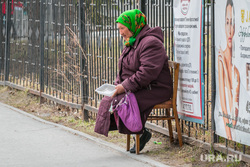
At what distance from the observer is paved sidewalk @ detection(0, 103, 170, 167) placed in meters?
6.09

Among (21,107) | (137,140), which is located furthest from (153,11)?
(21,107)

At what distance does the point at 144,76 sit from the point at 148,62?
16 centimetres

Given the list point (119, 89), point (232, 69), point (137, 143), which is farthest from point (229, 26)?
point (137, 143)

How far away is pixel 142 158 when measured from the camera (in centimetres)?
613

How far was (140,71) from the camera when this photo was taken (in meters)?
5.98

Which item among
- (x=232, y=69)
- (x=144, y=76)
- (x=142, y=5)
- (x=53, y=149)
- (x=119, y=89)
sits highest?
(x=142, y=5)

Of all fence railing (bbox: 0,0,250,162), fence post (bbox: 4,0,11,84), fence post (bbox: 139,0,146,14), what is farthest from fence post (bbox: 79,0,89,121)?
fence post (bbox: 4,0,11,84)

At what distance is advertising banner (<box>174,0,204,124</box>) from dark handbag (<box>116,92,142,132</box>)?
0.65m

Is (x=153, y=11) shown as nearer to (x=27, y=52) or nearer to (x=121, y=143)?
(x=121, y=143)

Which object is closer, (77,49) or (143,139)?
(143,139)

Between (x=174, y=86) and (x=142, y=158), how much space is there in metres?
0.92

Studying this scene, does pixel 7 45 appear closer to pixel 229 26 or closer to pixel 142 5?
pixel 142 5

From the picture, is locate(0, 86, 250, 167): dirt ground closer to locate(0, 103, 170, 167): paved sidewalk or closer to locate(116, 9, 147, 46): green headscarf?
locate(0, 103, 170, 167): paved sidewalk

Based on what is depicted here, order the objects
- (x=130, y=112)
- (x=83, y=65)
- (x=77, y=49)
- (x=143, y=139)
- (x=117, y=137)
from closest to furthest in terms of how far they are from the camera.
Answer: (x=130, y=112), (x=143, y=139), (x=117, y=137), (x=83, y=65), (x=77, y=49)
